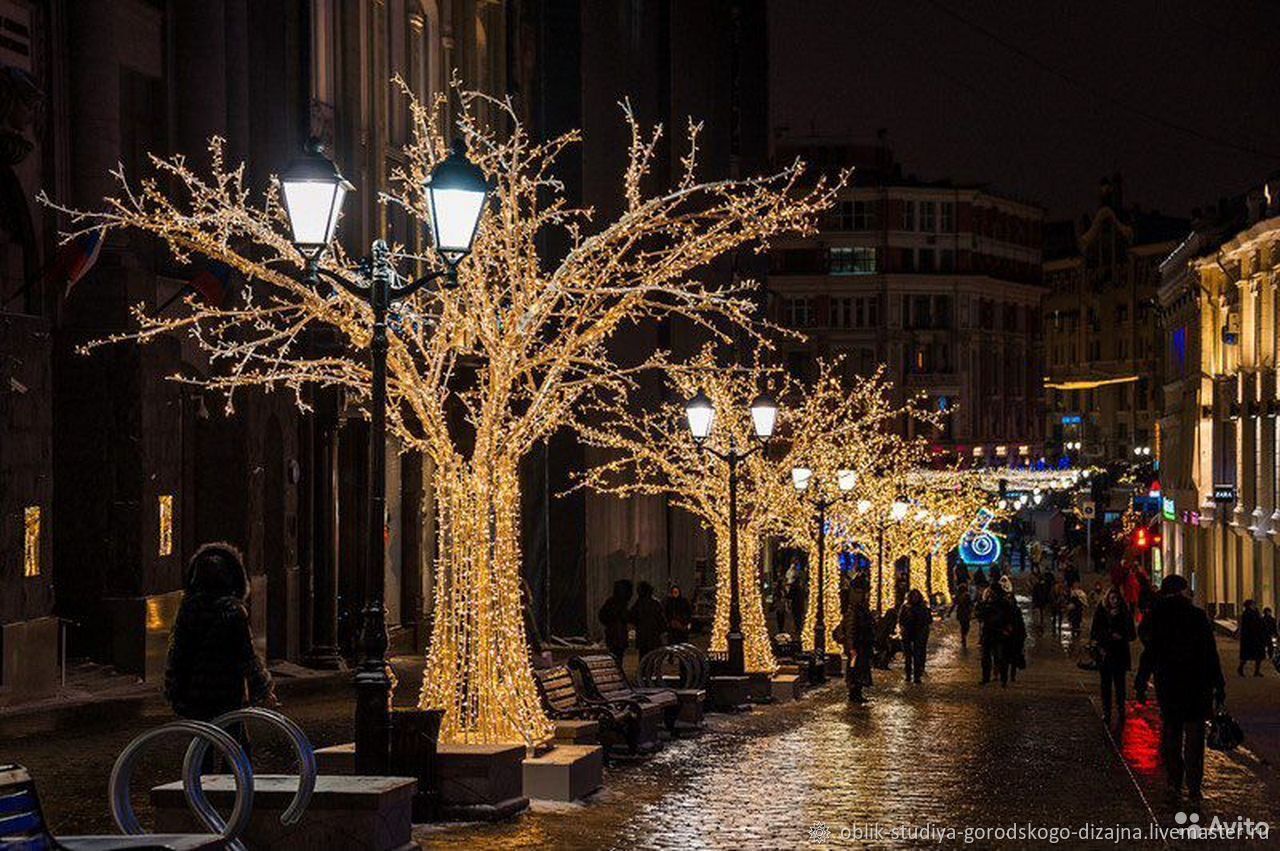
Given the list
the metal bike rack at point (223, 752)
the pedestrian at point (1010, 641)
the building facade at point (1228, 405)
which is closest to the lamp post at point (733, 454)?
the pedestrian at point (1010, 641)

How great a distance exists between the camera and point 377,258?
49.7ft

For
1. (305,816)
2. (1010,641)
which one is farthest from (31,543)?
(1010,641)

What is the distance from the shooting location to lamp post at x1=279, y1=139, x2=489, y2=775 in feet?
47.8

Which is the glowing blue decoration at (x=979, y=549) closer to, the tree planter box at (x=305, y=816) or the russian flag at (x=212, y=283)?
the russian flag at (x=212, y=283)

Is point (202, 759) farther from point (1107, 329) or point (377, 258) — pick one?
point (1107, 329)

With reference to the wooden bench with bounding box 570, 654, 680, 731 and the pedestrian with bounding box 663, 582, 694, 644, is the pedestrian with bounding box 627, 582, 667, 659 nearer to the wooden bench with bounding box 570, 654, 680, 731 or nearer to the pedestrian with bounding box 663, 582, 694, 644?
the pedestrian with bounding box 663, 582, 694, 644

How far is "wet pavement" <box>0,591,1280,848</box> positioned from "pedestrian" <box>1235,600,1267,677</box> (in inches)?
622

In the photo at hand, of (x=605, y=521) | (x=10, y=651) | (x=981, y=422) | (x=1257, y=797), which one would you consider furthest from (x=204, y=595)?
(x=981, y=422)

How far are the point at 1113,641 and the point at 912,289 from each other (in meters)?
112

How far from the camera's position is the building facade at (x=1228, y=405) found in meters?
61.5

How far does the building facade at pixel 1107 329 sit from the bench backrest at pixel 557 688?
143693 mm

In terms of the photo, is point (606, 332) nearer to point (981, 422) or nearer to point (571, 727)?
point (571, 727)

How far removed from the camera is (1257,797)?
754 inches

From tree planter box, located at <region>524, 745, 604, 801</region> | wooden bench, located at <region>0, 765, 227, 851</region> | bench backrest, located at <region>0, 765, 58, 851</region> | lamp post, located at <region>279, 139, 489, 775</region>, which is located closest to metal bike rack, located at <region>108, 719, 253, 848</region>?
wooden bench, located at <region>0, 765, 227, 851</region>
